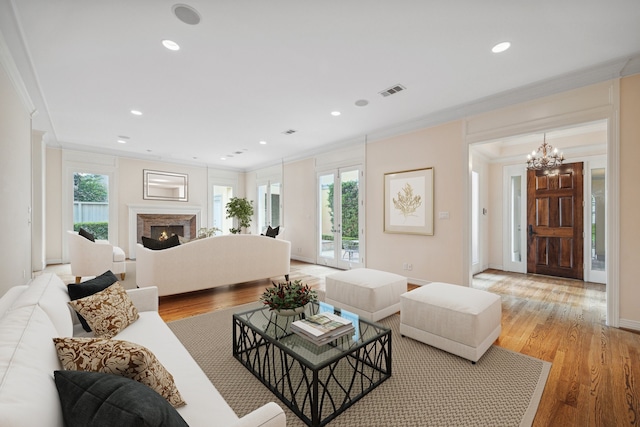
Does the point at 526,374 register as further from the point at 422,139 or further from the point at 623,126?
the point at 422,139

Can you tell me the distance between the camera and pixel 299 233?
7.11 meters

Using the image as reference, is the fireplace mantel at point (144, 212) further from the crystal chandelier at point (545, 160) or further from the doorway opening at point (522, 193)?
the crystal chandelier at point (545, 160)

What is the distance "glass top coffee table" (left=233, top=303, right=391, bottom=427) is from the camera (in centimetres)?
169

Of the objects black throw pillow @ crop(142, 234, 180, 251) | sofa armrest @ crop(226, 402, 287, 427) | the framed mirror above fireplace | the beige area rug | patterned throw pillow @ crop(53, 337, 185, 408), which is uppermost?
the framed mirror above fireplace

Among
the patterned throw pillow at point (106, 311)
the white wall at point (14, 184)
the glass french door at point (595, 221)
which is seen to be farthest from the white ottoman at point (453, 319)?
the white wall at point (14, 184)

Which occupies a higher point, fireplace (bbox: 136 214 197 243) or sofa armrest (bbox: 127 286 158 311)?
fireplace (bbox: 136 214 197 243)

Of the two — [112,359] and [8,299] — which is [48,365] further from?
[8,299]

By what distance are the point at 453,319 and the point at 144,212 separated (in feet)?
24.4

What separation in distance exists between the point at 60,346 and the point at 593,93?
4.68 meters

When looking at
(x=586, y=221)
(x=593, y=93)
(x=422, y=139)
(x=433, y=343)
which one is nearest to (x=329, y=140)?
(x=422, y=139)

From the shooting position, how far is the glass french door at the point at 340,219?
5.76 m

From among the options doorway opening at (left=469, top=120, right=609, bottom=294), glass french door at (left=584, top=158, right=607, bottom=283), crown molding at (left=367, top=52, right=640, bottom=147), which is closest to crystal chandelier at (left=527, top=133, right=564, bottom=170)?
doorway opening at (left=469, top=120, right=609, bottom=294)

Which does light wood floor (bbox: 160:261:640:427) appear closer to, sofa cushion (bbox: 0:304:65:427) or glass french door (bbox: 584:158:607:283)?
glass french door (bbox: 584:158:607:283)

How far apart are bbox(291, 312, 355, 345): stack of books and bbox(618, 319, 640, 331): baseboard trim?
2945 mm
